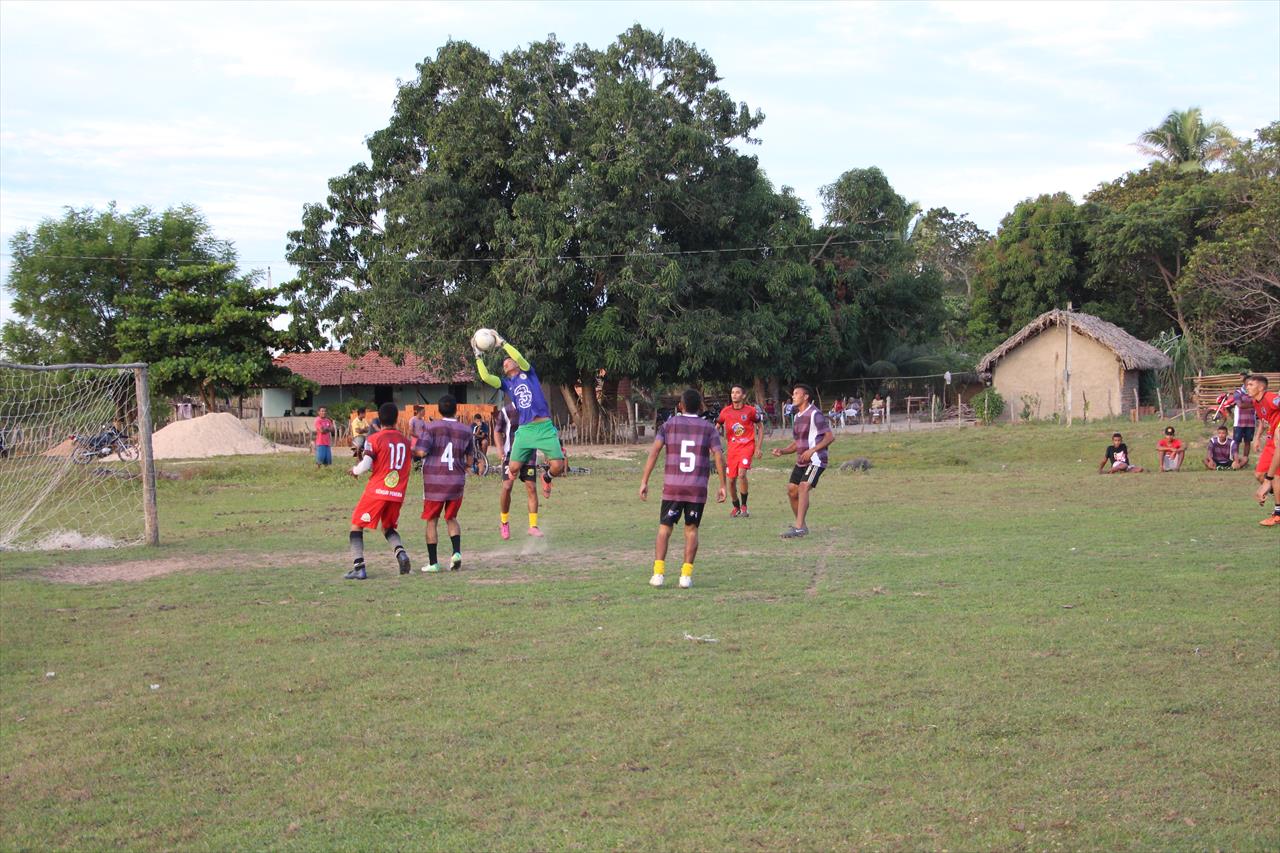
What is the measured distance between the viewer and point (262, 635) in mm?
9477

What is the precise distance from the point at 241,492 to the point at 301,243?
17.7 metres

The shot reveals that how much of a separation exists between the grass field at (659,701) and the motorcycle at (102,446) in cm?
668

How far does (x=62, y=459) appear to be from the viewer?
65.6 feet

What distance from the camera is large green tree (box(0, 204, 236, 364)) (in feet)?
164

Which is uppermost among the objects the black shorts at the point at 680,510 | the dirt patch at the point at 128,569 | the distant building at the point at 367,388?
the distant building at the point at 367,388

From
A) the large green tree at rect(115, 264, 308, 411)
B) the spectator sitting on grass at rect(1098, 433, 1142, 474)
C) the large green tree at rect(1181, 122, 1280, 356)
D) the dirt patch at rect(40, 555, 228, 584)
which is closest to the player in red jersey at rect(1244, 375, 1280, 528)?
the spectator sitting on grass at rect(1098, 433, 1142, 474)

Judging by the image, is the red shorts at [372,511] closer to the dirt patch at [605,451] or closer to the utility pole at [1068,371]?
the dirt patch at [605,451]

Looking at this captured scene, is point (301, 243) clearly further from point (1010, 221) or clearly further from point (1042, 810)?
point (1042, 810)

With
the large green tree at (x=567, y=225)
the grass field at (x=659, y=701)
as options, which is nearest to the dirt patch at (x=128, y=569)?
the grass field at (x=659, y=701)

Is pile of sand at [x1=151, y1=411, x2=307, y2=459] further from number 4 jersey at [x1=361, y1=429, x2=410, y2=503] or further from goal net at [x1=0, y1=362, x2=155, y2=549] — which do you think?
number 4 jersey at [x1=361, y1=429, x2=410, y2=503]

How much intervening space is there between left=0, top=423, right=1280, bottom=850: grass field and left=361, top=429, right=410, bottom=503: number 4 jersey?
37.7 inches

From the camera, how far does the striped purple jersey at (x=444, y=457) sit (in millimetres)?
12289

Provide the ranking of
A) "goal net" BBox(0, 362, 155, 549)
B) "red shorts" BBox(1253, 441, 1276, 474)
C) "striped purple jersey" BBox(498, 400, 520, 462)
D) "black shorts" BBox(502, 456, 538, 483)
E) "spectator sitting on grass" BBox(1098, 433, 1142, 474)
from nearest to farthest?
1. "black shorts" BBox(502, 456, 538, 483)
2. "striped purple jersey" BBox(498, 400, 520, 462)
3. "red shorts" BBox(1253, 441, 1276, 474)
4. "goal net" BBox(0, 362, 155, 549)
5. "spectator sitting on grass" BBox(1098, 433, 1142, 474)

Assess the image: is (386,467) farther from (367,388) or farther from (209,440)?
(367,388)
